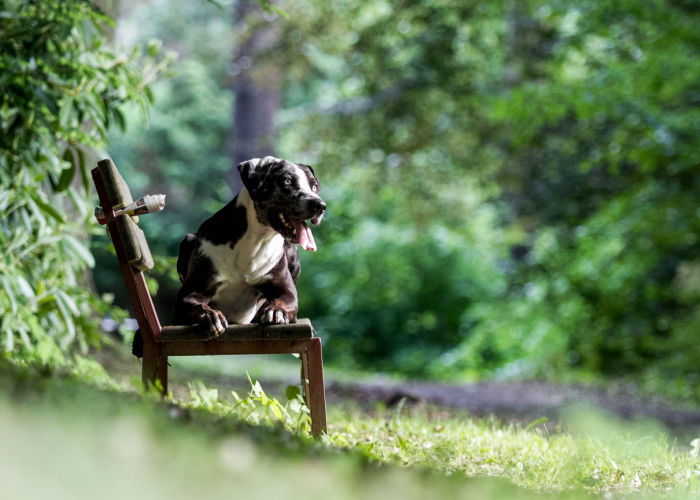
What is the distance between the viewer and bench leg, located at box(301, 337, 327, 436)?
3115 mm

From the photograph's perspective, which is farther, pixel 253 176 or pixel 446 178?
pixel 446 178

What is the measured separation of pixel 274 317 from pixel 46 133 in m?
2.27

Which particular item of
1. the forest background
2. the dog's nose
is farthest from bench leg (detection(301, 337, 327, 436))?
the forest background

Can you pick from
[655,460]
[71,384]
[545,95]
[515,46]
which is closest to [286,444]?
[71,384]

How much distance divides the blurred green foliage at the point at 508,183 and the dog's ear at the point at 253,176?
5.32m

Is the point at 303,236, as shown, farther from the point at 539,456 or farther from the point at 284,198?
the point at 539,456

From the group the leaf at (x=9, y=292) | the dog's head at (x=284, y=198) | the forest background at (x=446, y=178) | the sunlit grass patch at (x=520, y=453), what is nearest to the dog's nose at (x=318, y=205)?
the dog's head at (x=284, y=198)

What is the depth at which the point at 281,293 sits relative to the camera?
3.28 m

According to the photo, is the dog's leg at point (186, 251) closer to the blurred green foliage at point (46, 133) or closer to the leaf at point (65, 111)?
the blurred green foliage at point (46, 133)

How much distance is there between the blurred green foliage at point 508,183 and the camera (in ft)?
27.3

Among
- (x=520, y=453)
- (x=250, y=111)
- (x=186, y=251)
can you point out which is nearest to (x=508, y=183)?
(x=250, y=111)

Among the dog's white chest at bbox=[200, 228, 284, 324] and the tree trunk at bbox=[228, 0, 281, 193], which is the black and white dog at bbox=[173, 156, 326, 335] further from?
the tree trunk at bbox=[228, 0, 281, 193]

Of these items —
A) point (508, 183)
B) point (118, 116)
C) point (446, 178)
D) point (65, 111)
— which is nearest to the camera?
point (65, 111)

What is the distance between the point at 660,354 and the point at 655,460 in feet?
28.8
